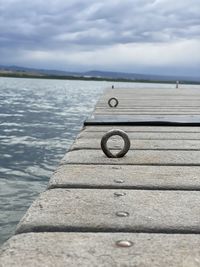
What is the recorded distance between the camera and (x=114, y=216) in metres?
2.74

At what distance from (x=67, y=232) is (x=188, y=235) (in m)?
0.60

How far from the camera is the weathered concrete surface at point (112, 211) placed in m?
2.56

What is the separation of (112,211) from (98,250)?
2.01 feet

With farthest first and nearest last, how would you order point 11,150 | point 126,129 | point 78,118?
point 78,118 < point 11,150 < point 126,129

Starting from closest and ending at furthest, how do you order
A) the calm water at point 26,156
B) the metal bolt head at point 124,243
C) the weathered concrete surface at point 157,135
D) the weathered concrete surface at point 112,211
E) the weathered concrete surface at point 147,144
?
the metal bolt head at point 124,243
the weathered concrete surface at point 112,211
the weathered concrete surface at point 147,144
the weathered concrete surface at point 157,135
the calm water at point 26,156

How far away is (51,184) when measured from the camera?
3.55 metres

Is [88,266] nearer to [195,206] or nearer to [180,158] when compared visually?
[195,206]

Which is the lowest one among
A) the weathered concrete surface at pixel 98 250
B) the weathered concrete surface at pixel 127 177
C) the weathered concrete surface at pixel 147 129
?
the weathered concrete surface at pixel 147 129

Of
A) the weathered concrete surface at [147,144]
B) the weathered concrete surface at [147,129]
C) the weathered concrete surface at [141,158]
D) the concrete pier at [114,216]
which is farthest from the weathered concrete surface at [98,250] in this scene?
the weathered concrete surface at [147,129]

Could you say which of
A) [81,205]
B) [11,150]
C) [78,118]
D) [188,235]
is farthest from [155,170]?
[78,118]

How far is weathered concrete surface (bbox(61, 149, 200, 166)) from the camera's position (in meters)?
4.49

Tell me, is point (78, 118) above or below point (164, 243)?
below

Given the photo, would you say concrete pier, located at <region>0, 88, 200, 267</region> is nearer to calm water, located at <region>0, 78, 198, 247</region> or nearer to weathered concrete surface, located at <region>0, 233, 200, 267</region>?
weathered concrete surface, located at <region>0, 233, 200, 267</region>

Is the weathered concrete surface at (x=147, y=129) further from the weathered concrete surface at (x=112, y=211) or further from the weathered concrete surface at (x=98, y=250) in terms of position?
the weathered concrete surface at (x=98, y=250)
